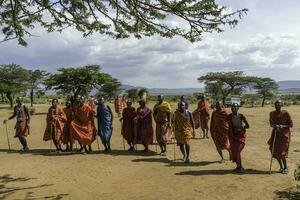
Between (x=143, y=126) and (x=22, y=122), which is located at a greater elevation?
(x=22, y=122)

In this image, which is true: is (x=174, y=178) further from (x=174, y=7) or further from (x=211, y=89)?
(x=211, y=89)

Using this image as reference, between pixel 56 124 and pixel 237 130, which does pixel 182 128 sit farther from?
pixel 56 124

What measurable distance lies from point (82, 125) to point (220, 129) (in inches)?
171

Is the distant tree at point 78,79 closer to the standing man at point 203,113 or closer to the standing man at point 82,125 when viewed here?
the standing man at point 203,113

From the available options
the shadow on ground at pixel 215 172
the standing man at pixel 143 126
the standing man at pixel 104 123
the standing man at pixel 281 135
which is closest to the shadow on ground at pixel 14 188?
the shadow on ground at pixel 215 172

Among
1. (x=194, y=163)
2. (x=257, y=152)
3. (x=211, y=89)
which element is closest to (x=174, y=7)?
(x=194, y=163)

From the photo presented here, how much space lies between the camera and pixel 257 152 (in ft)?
50.6

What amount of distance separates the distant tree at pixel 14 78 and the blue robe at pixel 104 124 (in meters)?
33.3

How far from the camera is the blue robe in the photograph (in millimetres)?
15523

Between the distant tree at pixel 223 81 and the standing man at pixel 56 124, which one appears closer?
the standing man at pixel 56 124

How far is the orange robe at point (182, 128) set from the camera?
13.3 metres

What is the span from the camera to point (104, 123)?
51.3 feet

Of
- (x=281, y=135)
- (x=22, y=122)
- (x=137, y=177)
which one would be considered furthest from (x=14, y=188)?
(x=281, y=135)

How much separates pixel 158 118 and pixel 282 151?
4.24m
